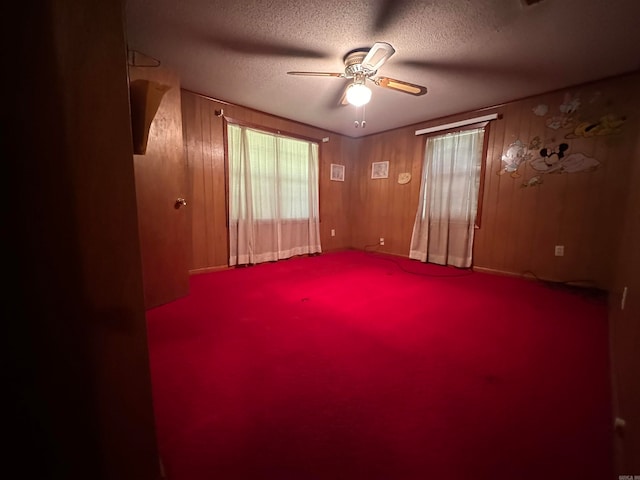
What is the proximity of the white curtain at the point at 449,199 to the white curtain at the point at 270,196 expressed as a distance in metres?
1.74

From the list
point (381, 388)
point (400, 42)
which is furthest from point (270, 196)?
point (381, 388)

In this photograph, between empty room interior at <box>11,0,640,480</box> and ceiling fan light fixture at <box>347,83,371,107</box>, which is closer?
empty room interior at <box>11,0,640,480</box>

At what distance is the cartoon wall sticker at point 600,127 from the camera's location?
2.36 m

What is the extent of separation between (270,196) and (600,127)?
380 centimetres

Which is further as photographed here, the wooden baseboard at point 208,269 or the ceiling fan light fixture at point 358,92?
the wooden baseboard at point 208,269

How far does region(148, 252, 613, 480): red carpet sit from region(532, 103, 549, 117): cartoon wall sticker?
206cm

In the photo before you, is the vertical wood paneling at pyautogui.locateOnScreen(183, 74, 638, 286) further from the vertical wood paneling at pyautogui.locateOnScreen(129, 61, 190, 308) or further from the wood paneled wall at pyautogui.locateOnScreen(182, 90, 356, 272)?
the vertical wood paneling at pyautogui.locateOnScreen(129, 61, 190, 308)

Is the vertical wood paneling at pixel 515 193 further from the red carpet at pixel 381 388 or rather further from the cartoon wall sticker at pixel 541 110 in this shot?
the red carpet at pixel 381 388

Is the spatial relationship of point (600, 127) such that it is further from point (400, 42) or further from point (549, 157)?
point (400, 42)

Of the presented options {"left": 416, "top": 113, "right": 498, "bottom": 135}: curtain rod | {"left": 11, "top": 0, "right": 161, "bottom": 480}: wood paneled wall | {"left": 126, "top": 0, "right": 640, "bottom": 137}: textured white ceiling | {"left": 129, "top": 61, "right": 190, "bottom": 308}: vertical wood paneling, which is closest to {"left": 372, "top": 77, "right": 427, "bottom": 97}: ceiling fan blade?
{"left": 126, "top": 0, "right": 640, "bottom": 137}: textured white ceiling

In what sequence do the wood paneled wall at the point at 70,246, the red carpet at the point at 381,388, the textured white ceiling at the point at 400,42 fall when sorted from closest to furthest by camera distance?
the wood paneled wall at the point at 70,246 → the red carpet at the point at 381,388 → the textured white ceiling at the point at 400,42

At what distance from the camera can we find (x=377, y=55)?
1835mm

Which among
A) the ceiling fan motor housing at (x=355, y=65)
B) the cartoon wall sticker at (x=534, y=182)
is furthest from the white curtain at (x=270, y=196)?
the cartoon wall sticker at (x=534, y=182)

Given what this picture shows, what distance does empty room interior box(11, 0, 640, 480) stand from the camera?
0.48 metres
